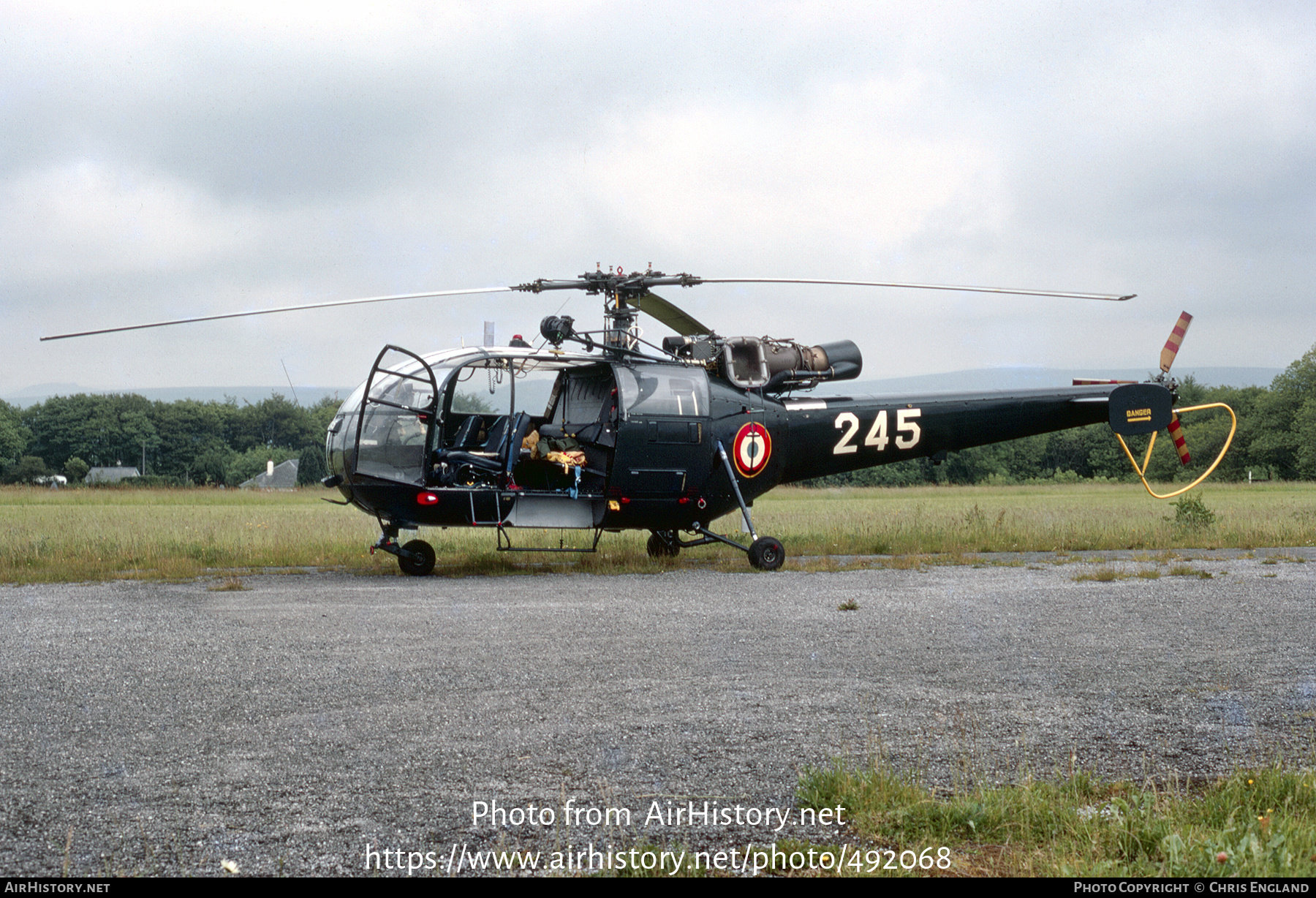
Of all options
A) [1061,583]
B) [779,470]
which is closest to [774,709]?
[1061,583]

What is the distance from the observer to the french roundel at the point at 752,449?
1328cm

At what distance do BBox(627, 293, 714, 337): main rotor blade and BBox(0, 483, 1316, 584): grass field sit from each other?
3091 millimetres

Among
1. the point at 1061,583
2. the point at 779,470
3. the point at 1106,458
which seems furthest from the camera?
the point at 1106,458

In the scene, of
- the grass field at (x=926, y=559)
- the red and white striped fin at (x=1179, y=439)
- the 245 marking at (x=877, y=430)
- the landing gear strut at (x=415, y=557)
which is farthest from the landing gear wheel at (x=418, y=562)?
the red and white striped fin at (x=1179, y=439)

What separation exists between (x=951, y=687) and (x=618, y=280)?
7.51 metres

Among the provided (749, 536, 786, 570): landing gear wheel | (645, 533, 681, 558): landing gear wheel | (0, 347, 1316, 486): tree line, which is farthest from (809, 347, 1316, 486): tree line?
(749, 536, 786, 570): landing gear wheel

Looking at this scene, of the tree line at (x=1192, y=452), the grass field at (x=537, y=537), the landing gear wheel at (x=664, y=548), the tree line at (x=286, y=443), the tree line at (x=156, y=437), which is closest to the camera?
the grass field at (x=537, y=537)

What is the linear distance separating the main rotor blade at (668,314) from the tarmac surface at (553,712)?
4.30 metres

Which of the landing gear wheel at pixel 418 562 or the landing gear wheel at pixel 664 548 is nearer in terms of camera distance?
the landing gear wheel at pixel 418 562

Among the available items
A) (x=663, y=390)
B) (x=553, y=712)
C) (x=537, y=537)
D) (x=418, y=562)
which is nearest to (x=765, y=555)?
(x=663, y=390)

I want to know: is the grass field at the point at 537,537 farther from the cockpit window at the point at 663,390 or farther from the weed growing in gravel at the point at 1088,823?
the weed growing in gravel at the point at 1088,823

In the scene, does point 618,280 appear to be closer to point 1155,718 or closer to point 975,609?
point 975,609

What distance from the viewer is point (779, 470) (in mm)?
13844

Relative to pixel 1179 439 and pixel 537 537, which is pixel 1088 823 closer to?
pixel 1179 439
